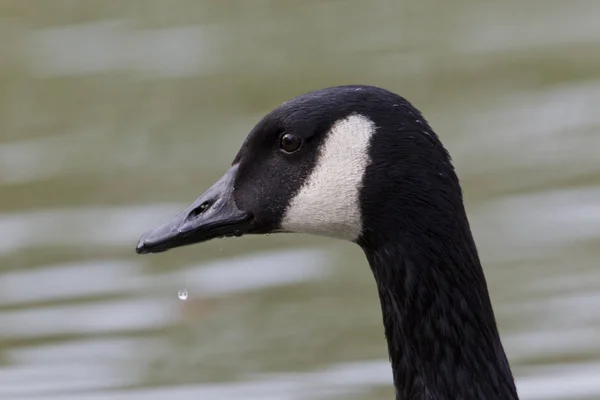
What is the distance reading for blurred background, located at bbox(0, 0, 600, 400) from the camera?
29.7 ft

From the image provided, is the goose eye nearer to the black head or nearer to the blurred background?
the black head

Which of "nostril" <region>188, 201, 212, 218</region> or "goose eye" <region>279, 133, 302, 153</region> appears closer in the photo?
"goose eye" <region>279, 133, 302, 153</region>

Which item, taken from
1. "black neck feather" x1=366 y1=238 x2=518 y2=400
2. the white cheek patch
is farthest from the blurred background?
the white cheek patch

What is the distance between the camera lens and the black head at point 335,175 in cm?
614

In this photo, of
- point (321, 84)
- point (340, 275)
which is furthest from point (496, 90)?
point (340, 275)

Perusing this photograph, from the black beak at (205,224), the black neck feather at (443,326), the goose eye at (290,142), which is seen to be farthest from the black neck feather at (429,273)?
the black beak at (205,224)

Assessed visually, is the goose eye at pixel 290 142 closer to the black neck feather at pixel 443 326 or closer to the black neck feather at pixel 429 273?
the black neck feather at pixel 429 273

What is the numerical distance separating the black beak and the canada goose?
1 cm

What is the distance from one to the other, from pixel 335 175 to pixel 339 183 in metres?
0.04

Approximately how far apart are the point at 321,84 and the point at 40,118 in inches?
87.2

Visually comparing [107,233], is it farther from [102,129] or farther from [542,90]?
[542,90]

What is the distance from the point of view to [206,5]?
14461mm

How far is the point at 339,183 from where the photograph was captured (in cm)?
625

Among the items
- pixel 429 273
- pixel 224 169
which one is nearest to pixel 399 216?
pixel 429 273
